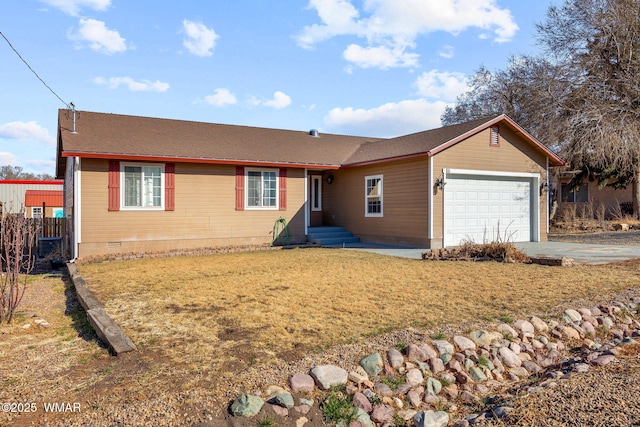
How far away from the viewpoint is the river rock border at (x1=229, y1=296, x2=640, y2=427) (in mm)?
3092

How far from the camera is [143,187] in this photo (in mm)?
11984

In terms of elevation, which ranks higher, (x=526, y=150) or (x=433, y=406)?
(x=526, y=150)

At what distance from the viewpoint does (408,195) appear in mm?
13188

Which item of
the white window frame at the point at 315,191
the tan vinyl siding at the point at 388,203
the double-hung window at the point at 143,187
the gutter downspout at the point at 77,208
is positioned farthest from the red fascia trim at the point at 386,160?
the gutter downspout at the point at 77,208

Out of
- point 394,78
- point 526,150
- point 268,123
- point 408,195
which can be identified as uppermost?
point 394,78

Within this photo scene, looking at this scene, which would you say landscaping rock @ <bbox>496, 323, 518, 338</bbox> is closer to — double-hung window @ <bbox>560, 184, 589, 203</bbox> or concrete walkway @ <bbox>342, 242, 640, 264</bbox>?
concrete walkway @ <bbox>342, 242, 640, 264</bbox>

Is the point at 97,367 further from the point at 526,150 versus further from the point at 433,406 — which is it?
the point at 526,150

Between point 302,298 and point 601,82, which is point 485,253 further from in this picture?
point 601,82

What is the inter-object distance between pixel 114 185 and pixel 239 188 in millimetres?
3534

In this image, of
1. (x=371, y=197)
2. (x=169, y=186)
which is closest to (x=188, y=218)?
(x=169, y=186)

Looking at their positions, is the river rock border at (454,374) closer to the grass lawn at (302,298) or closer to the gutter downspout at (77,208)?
the grass lawn at (302,298)

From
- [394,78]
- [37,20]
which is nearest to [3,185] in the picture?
[37,20]

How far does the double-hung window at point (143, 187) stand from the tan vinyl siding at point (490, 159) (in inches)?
312

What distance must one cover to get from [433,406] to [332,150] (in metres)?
13.8
